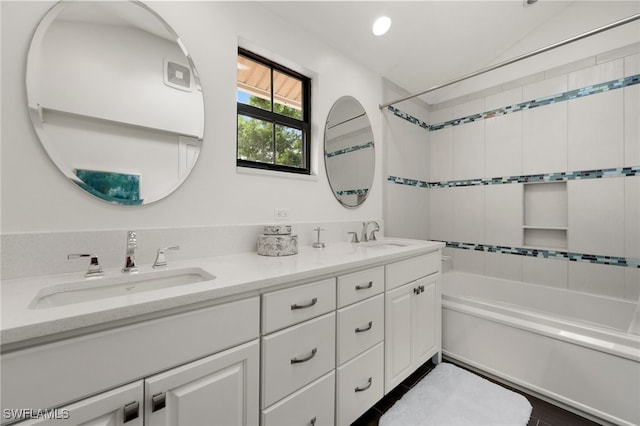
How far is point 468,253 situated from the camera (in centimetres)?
288

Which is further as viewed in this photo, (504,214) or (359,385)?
(504,214)

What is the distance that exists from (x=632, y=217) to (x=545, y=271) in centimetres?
72

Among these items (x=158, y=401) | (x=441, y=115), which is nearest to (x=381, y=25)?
(x=441, y=115)

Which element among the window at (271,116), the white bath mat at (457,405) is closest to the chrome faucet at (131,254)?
the window at (271,116)

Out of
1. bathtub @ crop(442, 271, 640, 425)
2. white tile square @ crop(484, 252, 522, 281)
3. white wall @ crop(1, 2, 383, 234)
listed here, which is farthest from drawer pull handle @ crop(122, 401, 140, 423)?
white tile square @ crop(484, 252, 522, 281)

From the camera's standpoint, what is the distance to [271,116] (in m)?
1.78

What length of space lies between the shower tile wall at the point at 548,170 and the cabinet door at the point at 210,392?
81.8 inches

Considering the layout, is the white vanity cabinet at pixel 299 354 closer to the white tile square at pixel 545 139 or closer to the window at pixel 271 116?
the window at pixel 271 116

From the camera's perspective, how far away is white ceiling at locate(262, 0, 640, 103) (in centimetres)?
188

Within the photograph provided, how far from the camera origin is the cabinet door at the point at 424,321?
1.72 metres

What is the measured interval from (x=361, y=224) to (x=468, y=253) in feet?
4.88

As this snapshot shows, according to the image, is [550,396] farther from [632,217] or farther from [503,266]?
[632,217]

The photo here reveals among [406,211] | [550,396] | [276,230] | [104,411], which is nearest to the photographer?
[104,411]

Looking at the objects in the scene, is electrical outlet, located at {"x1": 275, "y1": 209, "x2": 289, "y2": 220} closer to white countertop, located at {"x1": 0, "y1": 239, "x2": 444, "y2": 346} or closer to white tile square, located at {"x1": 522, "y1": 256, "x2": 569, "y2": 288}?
white countertop, located at {"x1": 0, "y1": 239, "x2": 444, "y2": 346}
